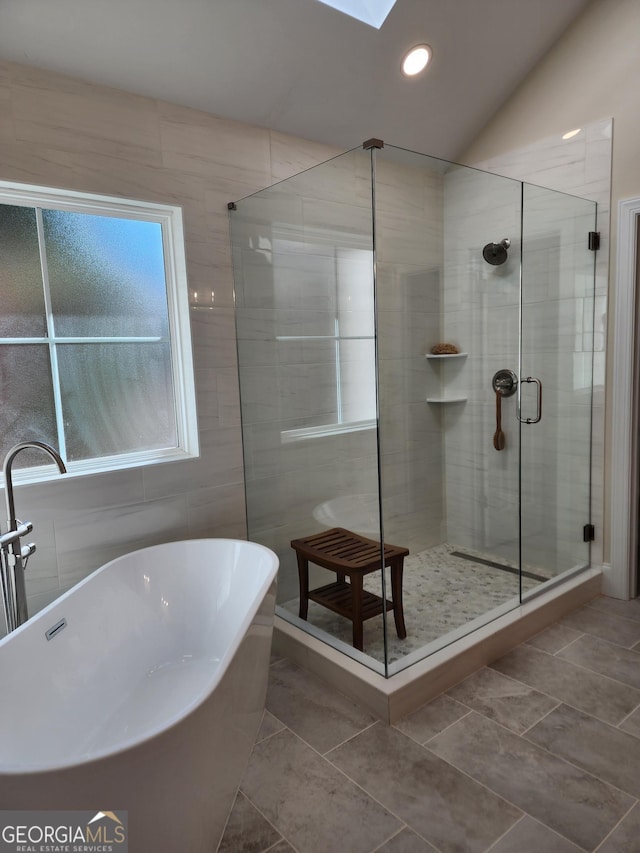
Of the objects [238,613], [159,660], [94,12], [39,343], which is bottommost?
[159,660]

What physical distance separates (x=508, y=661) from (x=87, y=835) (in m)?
1.89

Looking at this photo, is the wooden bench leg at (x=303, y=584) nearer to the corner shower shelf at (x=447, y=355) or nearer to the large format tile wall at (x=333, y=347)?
the large format tile wall at (x=333, y=347)

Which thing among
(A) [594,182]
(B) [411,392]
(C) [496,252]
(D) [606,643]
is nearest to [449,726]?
(D) [606,643]

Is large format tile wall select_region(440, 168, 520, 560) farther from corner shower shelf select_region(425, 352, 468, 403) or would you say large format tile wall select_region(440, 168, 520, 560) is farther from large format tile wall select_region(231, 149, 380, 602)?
large format tile wall select_region(231, 149, 380, 602)

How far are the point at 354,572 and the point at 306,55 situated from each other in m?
2.34

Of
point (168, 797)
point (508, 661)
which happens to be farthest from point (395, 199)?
point (168, 797)

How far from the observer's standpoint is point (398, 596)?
2.41 meters

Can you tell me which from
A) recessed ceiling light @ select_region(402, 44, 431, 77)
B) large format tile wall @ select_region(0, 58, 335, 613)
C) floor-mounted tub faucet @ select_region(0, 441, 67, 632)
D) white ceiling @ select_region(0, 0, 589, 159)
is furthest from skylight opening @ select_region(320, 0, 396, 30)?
floor-mounted tub faucet @ select_region(0, 441, 67, 632)

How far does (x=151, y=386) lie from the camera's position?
2.73 meters

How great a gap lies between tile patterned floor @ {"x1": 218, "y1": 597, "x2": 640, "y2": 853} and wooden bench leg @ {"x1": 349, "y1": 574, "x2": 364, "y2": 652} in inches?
8.8

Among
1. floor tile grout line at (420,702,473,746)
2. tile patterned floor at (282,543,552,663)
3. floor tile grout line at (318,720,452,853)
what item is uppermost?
tile patterned floor at (282,543,552,663)

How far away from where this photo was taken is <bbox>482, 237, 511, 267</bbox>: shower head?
2.91m

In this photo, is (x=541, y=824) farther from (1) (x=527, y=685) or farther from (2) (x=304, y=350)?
(2) (x=304, y=350)

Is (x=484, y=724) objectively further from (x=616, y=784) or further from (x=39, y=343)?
(x=39, y=343)
